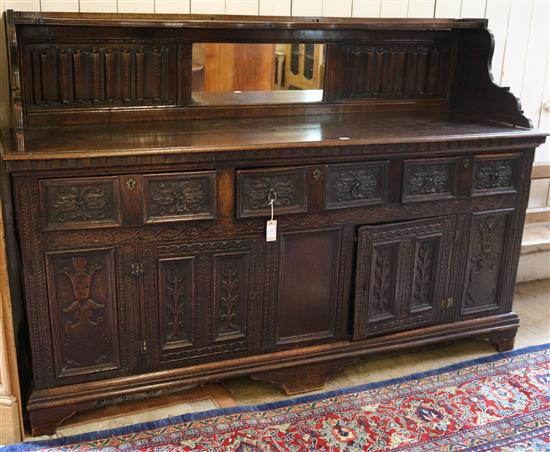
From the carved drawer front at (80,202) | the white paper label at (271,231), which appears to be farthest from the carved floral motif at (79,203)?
the white paper label at (271,231)

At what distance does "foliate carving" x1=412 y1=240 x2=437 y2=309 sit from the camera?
2.59m

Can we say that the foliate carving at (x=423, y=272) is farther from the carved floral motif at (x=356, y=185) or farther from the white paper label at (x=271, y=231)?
the white paper label at (x=271, y=231)

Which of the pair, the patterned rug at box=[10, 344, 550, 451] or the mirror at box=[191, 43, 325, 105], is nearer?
the patterned rug at box=[10, 344, 550, 451]

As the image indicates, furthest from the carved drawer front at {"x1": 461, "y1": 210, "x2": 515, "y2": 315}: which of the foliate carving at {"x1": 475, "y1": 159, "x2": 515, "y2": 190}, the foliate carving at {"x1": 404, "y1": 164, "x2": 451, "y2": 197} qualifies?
the foliate carving at {"x1": 404, "y1": 164, "x2": 451, "y2": 197}

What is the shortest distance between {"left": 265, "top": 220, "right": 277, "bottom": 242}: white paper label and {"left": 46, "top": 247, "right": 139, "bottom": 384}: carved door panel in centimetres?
46

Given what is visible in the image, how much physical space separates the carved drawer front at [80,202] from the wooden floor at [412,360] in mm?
885

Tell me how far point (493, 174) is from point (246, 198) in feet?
3.30

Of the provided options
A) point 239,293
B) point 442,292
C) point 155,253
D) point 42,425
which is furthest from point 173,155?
point 442,292

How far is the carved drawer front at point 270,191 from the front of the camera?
7.30 feet

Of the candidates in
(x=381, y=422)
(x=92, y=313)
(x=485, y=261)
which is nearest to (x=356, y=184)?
(x=485, y=261)

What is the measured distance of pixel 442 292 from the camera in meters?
2.69

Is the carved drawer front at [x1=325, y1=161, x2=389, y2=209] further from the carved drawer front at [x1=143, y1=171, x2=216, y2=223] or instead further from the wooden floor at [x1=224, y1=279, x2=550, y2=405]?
the wooden floor at [x1=224, y1=279, x2=550, y2=405]

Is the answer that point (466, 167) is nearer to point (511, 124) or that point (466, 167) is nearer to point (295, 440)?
point (511, 124)

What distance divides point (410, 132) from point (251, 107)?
64cm
